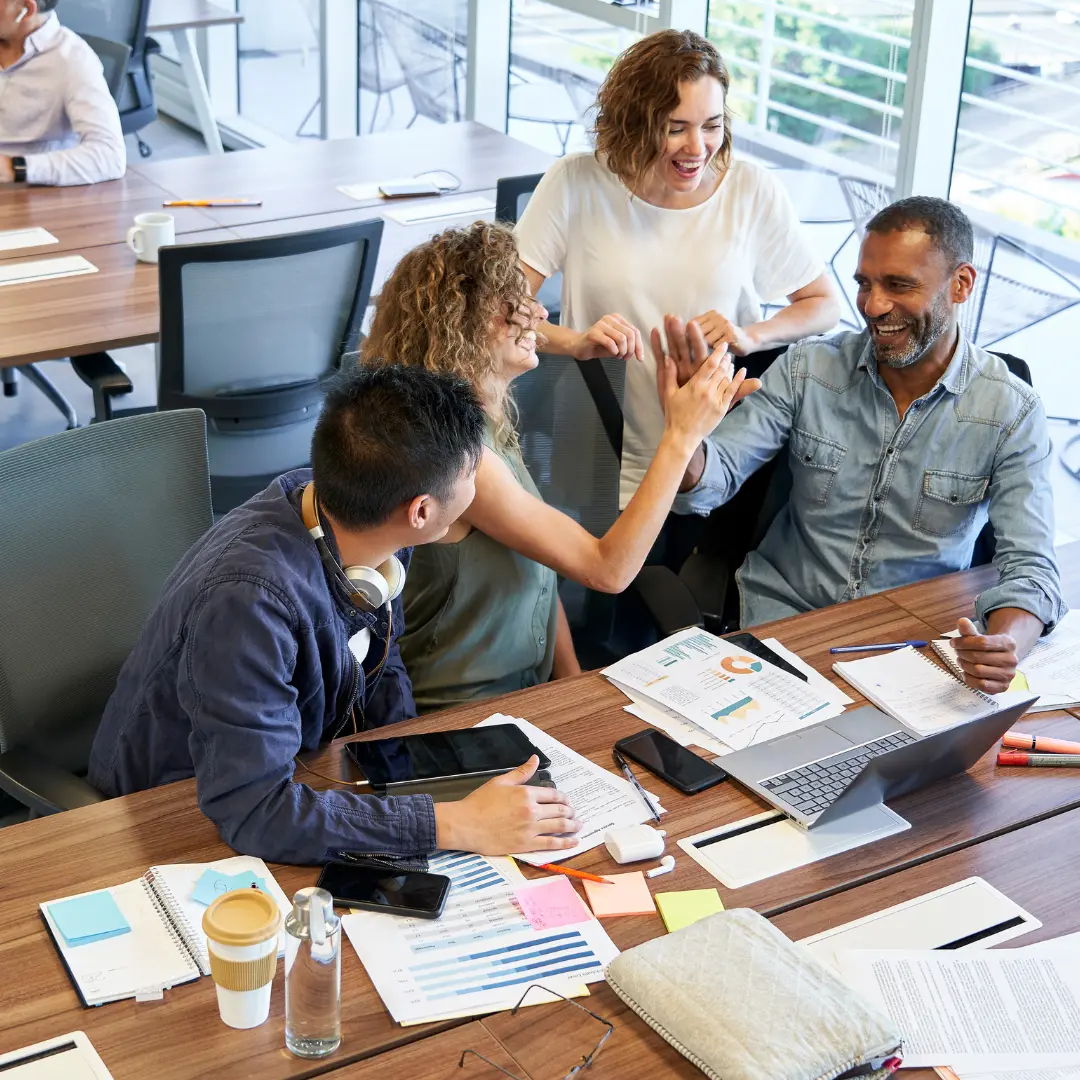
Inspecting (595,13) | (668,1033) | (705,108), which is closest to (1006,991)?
(668,1033)

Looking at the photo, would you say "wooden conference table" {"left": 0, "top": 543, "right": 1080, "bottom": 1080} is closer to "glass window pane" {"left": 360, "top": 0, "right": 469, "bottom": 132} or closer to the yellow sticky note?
the yellow sticky note

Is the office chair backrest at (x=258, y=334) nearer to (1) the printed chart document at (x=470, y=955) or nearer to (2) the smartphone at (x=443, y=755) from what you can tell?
(2) the smartphone at (x=443, y=755)

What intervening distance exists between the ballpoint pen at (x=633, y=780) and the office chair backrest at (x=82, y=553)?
809 millimetres

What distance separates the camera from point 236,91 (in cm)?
728

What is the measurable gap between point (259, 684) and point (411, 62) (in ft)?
16.7

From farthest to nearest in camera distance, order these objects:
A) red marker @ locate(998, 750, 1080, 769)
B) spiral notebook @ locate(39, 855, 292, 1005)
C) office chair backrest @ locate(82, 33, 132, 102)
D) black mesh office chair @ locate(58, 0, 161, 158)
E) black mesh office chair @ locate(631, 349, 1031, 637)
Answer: black mesh office chair @ locate(58, 0, 161, 158)
office chair backrest @ locate(82, 33, 132, 102)
black mesh office chair @ locate(631, 349, 1031, 637)
red marker @ locate(998, 750, 1080, 769)
spiral notebook @ locate(39, 855, 292, 1005)

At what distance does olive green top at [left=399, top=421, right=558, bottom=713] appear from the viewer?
88.9 inches

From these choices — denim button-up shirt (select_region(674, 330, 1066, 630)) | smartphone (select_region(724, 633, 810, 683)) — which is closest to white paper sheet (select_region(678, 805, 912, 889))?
smartphone (select_region(724, 633, 810, 683))

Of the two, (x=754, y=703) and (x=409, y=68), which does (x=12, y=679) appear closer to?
(x=754, y=703)

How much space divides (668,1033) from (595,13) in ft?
14.1

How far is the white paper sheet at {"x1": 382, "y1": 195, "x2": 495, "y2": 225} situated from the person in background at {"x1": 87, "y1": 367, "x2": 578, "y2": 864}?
214 centimetres

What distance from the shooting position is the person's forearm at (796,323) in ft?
8.83

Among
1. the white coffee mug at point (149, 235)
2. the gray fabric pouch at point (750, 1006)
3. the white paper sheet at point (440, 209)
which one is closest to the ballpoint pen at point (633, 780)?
the gray fabric pouch at point (750, 1006)

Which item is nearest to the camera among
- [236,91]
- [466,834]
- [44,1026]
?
[44,1026]
